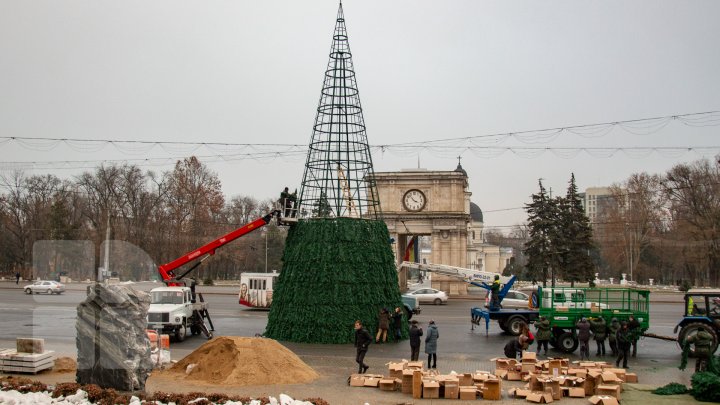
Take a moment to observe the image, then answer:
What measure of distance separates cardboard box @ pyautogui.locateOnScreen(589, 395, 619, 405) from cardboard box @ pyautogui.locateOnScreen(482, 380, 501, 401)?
2.03 m

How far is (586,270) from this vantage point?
63062 mm

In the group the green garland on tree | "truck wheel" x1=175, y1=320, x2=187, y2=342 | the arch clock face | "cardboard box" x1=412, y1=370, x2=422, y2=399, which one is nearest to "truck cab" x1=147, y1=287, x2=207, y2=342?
"truck wheel" x1=175, y1=320, x2=187, y2=342

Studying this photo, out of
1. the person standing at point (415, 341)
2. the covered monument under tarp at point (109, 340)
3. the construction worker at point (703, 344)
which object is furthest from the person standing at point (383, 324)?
the covered monument under tarp at point (109, 340)

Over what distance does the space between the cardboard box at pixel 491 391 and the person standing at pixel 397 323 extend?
10049 mm

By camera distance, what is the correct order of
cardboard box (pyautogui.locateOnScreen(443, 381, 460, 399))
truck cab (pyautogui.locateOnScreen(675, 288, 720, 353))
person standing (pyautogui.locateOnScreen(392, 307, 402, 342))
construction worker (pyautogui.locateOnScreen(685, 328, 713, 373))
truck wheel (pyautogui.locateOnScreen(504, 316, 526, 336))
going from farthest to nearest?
truck wheel (pyautogui.locateOnScreen(504, 316, 526, 336))
person standing (pyautogui.locateOnScreen(392, 307, 402, 342))
truck cab (pyautogui.locateOnScreen(675, 288, 720, 353))
construction worker (pyautogui.locateOnScreen(685, 328, 713, 373))
cardboard box (pyautogui.locateOnScreen(443, 381, 460, 399))

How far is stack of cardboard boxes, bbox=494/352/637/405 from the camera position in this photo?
15.3 metres

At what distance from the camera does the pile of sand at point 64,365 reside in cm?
1788

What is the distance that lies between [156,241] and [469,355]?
A: 46.7m

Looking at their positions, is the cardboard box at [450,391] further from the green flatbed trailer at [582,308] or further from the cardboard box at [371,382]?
the green flatbed trailer at [582,308]

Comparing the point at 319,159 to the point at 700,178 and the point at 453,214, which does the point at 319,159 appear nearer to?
the point at 453,214

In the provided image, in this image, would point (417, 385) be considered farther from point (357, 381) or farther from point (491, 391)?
point (357, 381)

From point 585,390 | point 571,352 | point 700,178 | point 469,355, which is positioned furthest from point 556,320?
point 700,178

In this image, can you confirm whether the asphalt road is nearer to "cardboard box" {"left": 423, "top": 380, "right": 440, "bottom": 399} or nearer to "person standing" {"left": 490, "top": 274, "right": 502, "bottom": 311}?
"person standing" {"left": 490, "top": 274, "right": 502, "bottom": 311}

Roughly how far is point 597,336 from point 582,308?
5.46ft
